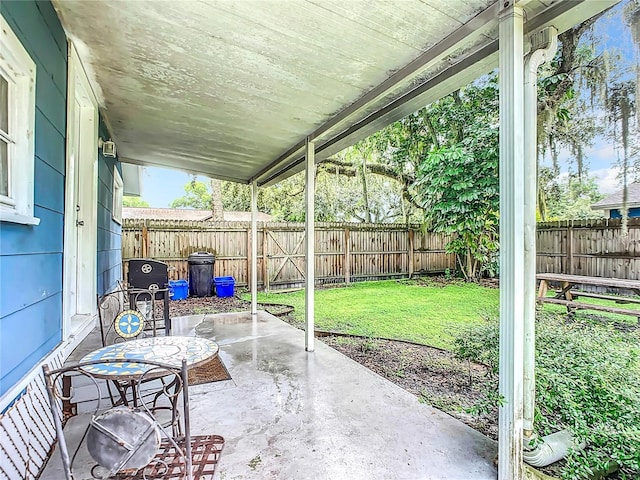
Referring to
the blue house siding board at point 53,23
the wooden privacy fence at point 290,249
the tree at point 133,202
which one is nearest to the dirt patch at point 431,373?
the blue house siding board at point 53,23

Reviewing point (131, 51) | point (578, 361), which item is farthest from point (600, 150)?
point (131, 51)

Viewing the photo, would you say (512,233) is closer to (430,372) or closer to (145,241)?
(430,372)

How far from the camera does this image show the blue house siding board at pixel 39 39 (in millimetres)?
1534

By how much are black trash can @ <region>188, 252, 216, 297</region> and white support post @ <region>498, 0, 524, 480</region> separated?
7041 mm

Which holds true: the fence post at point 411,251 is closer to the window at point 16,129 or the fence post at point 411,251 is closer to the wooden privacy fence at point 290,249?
the wooden privacy fence at point 290,249

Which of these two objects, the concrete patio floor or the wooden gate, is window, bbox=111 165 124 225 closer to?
the concrete patio floor

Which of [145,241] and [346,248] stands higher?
[145,241]

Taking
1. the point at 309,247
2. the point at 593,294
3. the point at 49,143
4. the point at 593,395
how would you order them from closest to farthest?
the point at 593,395 < the point at 49,143 < the point at 309,247 < the point at 593,294

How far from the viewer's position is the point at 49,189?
2027 mm

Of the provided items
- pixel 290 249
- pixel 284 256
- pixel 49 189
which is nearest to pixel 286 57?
pixel 49 189

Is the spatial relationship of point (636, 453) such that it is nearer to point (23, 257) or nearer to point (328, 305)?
point (23, 257)

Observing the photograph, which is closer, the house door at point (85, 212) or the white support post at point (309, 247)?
the house door at point (85, 212)

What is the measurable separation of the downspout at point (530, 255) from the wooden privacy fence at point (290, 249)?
705 cm

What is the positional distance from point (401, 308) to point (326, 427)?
15.6 feet
